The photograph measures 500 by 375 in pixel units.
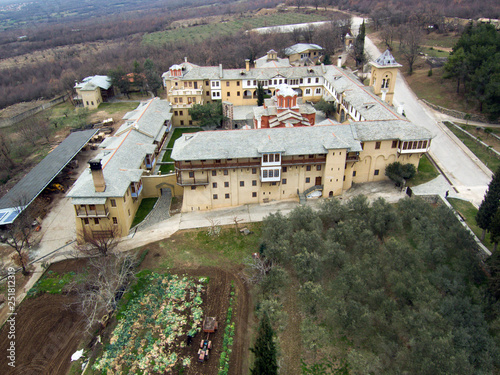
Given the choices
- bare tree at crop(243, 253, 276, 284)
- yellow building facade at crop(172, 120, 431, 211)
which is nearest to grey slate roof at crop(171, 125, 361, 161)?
yellow building facade at crop(172, 120, 431, 211)

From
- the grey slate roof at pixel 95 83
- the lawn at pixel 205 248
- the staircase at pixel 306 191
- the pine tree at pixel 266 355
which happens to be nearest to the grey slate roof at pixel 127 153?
the lawn at pixel 205 248

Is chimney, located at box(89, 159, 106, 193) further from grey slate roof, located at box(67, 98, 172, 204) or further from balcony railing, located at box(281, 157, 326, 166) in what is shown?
balcony railing, located at box(281, 157, 326, 166)

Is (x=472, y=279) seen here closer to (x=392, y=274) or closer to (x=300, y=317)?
(x=392, y=274)

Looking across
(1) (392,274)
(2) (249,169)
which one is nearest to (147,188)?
(2) (249,169)

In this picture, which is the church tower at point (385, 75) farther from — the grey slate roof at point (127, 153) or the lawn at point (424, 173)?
the grey slate roof at point (127, 153)

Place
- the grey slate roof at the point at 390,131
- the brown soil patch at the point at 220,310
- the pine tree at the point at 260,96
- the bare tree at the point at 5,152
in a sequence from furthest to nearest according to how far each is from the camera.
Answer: the pine tree at the point at 260,96, the bare tree at the point at 5,152, the grey slate roof at the point at 390,131, the brown soil patch at the point at 220,310
